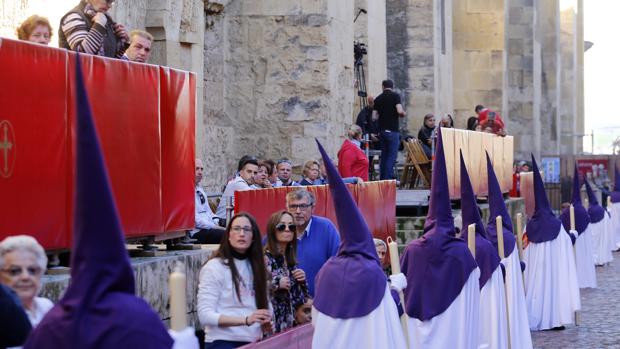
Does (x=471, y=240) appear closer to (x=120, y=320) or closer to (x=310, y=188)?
(x=310, y=188)

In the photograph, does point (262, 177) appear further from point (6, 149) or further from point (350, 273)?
point (6, 149)

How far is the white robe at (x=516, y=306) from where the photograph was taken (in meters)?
12.2

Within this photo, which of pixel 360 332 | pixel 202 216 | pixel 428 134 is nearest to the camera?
pixel 360 332

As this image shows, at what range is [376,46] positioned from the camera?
79.8ft

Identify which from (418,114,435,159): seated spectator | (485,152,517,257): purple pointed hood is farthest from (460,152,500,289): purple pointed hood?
(418,114,435,159): seated spectator

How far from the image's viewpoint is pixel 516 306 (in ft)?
41.0

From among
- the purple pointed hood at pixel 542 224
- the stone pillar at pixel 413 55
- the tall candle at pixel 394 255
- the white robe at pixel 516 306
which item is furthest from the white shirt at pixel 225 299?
the stone pillar at pixel 413 55

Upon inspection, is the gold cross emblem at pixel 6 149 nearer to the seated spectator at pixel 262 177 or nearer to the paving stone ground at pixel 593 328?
the seated spectator at pixel 262 177

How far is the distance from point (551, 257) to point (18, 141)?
33.2 ft

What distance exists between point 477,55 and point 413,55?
826 centimetres

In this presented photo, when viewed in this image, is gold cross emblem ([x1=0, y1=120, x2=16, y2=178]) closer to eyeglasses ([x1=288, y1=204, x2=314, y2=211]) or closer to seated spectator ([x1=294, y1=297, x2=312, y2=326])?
seated spectator ([x1=294, y1=297, x2=312, y2=326])

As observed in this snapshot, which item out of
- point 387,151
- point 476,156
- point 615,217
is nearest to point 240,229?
point 387,151

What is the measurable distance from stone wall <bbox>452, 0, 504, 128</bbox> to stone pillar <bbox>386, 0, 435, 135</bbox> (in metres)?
7.38

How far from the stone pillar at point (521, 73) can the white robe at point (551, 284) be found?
2759 cm
